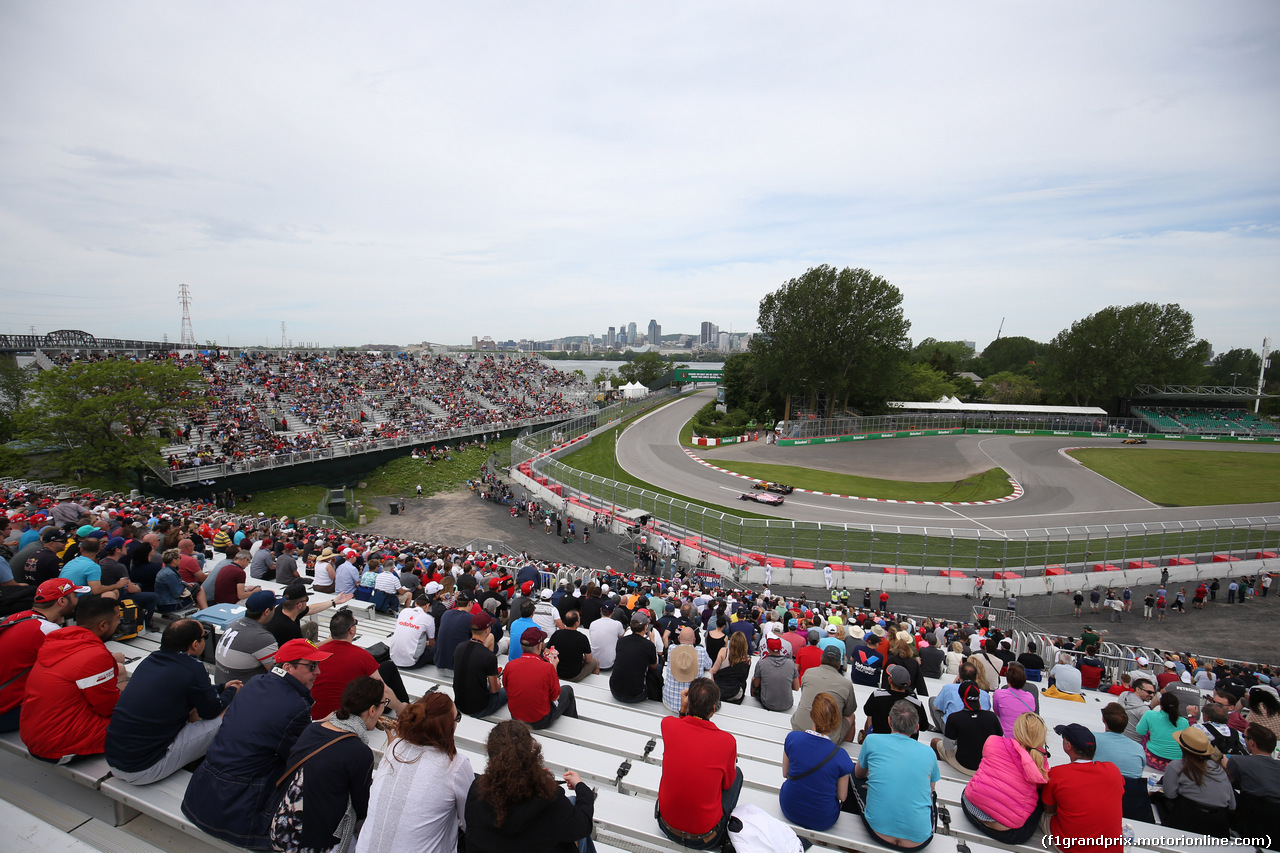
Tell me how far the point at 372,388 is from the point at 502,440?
13.0 m

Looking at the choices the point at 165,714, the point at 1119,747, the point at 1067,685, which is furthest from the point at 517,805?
the point at 1067,685

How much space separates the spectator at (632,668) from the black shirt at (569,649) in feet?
1.98

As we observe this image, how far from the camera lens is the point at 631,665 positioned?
Answer: 5.82 metres

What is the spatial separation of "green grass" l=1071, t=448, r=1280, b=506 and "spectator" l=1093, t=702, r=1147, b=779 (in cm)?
3570

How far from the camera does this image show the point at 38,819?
360cm

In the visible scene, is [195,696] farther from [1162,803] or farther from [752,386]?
[752,386]

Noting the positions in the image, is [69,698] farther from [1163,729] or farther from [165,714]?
[1163,729]

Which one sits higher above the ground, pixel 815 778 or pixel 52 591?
pixel 52 591

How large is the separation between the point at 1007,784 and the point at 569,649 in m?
4.26

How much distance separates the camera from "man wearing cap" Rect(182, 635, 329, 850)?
129 inches

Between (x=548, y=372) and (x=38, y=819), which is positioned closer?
(x=38, y=819)

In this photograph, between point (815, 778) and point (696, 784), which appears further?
point (815, 778)

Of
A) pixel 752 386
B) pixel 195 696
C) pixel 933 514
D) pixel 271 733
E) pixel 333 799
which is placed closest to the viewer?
pixel 333 799

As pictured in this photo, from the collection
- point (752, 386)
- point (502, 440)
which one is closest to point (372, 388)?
point (502, 440)
